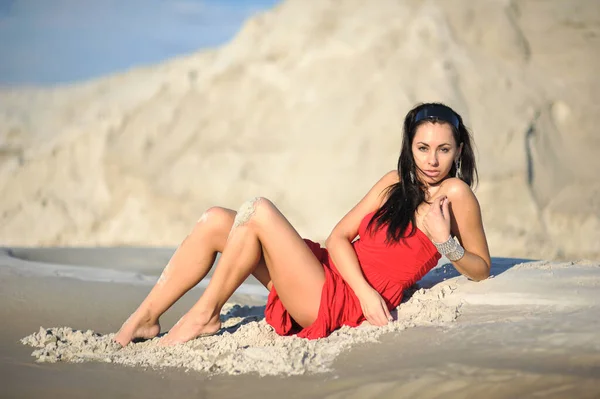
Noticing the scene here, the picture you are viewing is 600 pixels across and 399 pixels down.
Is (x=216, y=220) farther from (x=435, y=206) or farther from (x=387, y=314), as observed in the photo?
(x=435, y=206)

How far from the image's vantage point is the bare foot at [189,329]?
3598 millimetres

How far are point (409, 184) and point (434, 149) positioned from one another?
0.23 m

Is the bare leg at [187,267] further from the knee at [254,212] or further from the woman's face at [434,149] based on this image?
the woman's face at [434,149]

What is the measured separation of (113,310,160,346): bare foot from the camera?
145 inches

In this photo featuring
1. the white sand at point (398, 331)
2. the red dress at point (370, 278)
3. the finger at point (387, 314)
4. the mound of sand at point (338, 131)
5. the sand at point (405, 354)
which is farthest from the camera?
the mound of sand at point (338, 131)

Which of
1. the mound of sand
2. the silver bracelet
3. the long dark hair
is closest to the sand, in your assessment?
the silver bracelet

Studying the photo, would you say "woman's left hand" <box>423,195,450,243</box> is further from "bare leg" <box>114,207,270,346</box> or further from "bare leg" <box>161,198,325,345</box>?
"bare leg" <box>114,207,270,346</box>

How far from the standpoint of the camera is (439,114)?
3527 millimetres

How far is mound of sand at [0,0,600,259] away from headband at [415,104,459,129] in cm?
568

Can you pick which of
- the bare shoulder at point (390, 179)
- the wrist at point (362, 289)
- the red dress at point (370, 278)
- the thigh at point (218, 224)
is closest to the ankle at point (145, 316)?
the thigh at point (218, 224)

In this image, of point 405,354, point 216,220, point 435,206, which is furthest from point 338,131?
point 405,354

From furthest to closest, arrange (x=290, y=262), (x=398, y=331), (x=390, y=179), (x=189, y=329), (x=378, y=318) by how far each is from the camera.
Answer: (x=390, y=179), (x=189, y=329), (x=290, y=262), (x=378, y=318), (x=398, y=331)

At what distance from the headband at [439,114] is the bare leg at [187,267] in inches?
43.4

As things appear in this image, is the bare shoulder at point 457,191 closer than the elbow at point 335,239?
Yes
